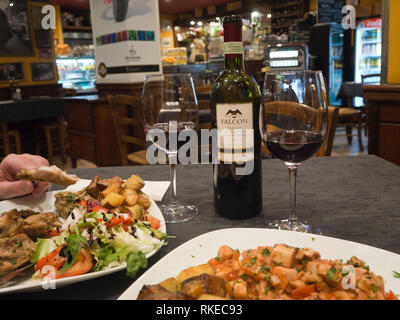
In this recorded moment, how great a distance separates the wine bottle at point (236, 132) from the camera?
808 millimetres

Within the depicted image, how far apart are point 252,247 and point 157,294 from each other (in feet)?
0.81

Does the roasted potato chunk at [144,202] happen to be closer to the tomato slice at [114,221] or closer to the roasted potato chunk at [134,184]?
the roasted potato chunk at [134,184]

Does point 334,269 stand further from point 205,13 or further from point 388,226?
point 205,13

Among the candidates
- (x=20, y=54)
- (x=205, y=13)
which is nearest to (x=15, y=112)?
(x=20, y=54)

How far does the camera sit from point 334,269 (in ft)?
1.65

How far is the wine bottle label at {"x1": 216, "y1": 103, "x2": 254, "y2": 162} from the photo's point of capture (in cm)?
81

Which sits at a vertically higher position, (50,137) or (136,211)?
(136,211)

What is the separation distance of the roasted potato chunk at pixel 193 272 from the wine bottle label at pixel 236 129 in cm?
33

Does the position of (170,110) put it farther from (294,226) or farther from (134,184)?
(294,226)

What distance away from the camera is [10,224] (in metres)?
0.72

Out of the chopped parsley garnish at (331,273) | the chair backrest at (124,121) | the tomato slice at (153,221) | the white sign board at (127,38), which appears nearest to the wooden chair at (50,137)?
the white sign board at (127,38)

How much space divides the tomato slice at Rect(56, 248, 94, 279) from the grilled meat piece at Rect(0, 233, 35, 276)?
66 mm

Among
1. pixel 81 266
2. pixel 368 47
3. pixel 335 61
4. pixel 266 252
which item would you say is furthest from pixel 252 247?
pixel 368 47

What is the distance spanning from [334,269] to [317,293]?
40 millimetres
